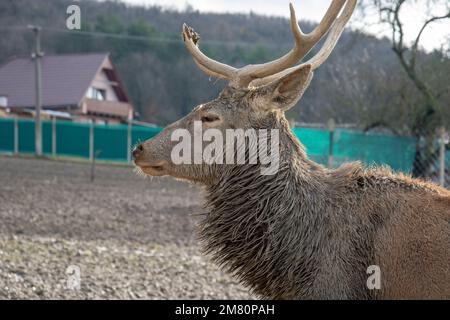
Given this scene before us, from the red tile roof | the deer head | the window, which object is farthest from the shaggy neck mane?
the window

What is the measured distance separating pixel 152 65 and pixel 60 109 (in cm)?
699

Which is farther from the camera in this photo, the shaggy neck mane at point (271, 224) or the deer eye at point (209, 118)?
the deer eye at point (209, 118)

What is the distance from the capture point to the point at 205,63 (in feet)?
17.7

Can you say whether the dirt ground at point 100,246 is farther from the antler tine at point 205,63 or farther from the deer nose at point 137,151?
the antler tine at point 205,63

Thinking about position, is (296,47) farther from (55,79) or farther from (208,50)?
(55,79)

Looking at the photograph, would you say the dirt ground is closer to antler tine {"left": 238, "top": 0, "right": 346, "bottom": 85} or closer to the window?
antler tine {"left": 238, "top": 0, "right": 346, "bottom": 85}

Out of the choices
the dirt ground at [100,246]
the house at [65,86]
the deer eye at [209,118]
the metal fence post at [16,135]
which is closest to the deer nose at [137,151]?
the deer eye at [209,118]

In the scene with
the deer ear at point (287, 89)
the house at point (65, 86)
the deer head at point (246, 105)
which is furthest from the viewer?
the house at point (65, 86)

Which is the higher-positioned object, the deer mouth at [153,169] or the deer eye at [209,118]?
the deer eye at [209,118]

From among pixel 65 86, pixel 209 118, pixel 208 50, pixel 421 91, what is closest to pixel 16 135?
pixel 65 86

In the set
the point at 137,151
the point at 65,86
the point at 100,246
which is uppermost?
the point at 65,86

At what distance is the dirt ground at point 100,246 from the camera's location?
7699 mm

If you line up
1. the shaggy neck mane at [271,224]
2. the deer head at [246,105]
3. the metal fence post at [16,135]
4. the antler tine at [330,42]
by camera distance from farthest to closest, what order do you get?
the metal fence post at [16,135]
the antler tine at [330,42]
the deer head at [246,105]
the shaggy neck mane at [271,224]

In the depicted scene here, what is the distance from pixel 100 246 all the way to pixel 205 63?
559 cm
